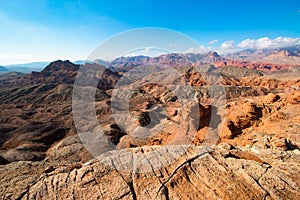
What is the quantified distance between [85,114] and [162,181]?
160 feet

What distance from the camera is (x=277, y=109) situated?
56.5 ft

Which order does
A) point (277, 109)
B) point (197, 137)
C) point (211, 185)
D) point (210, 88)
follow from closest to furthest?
point (211, 185) < point (277, 109) < point (197, 137) < point (210, 88)

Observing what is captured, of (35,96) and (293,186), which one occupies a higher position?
(293,186)

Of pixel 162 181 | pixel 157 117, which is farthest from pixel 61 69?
pixel 162 181

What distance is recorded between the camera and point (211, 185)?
23.4 feet

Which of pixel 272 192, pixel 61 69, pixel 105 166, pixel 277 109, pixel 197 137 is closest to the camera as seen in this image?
pixel 272 192

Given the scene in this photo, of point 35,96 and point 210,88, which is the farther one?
point 35,96

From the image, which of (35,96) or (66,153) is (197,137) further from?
(35,96)

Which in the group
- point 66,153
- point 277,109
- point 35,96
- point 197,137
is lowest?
point 35,96

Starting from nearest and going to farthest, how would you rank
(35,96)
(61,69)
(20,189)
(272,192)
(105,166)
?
1. (272,192)
2. (20,189)
3. (105,166)
4. (35,96)
5. (61,69)

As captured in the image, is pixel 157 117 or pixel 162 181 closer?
pixel 162 181

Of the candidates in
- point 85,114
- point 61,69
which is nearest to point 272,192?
point 85,114

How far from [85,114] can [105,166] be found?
47.2 meters

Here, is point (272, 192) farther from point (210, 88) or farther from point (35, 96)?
point (35, 96)
